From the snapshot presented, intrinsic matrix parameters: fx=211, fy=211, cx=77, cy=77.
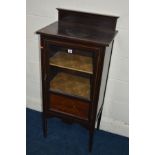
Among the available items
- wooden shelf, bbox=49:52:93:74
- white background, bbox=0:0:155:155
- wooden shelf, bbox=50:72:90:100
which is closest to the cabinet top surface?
wooden shelf, bbox=49:52:93:74

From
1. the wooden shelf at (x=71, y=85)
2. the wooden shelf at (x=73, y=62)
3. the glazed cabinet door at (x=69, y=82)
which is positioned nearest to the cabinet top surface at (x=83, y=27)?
the glazed cabinet door at (x=69, y=82)

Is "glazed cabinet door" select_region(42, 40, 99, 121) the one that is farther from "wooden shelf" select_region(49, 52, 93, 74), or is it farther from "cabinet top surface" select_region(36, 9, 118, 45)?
"cabinet top surface" select_region(36, 9, 118, 45)

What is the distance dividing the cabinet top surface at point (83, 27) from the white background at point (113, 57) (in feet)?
0.21

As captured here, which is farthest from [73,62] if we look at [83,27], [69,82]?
[83,27]

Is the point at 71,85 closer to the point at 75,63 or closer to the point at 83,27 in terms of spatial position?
the point at 75,63

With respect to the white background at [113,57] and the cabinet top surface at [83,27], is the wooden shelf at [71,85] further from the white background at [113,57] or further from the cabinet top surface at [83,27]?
the cabinet top surface at [83,27]

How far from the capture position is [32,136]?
2.40 meters

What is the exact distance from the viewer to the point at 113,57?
2.16 metres

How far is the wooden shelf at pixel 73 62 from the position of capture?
1897mm

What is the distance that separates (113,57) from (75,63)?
0.44 meters
